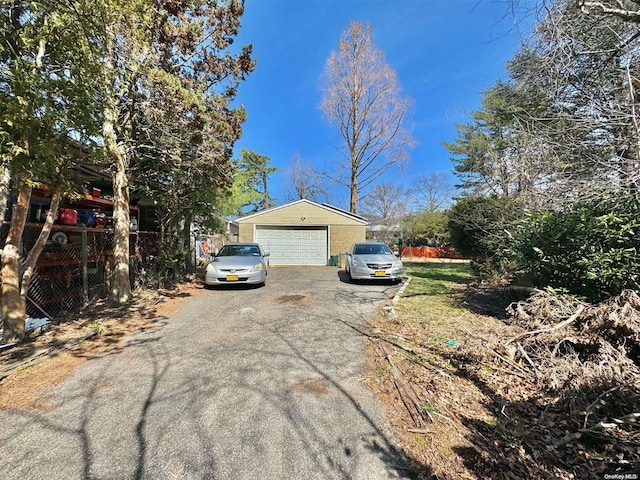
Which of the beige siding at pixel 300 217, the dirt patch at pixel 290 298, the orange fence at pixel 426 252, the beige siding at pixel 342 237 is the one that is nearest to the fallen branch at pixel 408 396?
the dirt patch at pixel 290 298

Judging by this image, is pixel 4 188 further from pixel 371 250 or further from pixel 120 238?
pixel 371 250

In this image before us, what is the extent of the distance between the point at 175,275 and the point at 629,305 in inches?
391

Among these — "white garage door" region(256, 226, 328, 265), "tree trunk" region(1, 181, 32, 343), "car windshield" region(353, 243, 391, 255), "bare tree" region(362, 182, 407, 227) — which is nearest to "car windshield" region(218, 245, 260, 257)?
"car windshield" region(353, 243, 391, 255)

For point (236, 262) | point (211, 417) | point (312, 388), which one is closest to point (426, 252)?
point (236, 262)

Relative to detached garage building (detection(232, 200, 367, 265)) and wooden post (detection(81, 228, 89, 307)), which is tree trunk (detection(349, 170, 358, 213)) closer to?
detached garage building (detection(232, 200, 367, 265))

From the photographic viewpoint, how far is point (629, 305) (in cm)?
364

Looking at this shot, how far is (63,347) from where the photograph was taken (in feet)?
13.4

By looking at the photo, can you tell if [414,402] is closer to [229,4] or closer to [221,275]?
[221,275]

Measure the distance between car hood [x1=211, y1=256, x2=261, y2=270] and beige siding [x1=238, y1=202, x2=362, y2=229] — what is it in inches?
323

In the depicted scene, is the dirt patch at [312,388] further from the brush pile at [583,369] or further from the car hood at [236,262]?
the car hood at [236,262]

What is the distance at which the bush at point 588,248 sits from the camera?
4.41 metres

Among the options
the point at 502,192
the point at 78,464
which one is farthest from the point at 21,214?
the point at 502,192

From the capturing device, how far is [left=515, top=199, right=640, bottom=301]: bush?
4414mm

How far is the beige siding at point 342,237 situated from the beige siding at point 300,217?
0.96 feet
